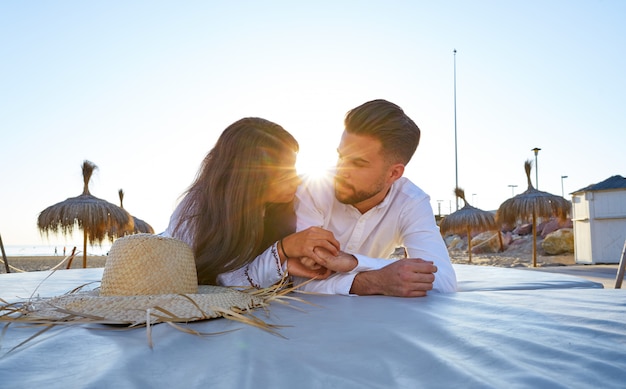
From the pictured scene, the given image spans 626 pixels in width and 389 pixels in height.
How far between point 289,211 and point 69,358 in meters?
1.46

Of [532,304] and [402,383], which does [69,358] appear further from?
[532,304]

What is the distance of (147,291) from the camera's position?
146cm

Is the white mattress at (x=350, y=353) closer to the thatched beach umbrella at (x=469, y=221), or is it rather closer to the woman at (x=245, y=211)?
the woman at (x=245, y=211)

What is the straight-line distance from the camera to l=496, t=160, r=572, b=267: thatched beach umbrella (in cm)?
1103

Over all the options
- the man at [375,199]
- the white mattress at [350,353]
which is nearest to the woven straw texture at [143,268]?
the white mattress at [350,353]

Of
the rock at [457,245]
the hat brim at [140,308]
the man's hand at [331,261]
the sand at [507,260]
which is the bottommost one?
the sand at [507,260]

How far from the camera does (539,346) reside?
0.86m

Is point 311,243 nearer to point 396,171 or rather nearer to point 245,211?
point 245,211

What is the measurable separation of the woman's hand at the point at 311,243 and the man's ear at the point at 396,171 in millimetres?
663

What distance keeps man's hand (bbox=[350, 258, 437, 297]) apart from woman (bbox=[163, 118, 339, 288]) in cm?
16

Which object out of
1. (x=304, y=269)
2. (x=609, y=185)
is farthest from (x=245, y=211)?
(x=609, y=185)

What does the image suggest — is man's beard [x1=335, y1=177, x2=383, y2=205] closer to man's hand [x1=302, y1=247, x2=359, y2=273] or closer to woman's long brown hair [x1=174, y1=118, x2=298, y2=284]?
woman's long brown hair [x1=174, y1=118, x2=298, y2=284]

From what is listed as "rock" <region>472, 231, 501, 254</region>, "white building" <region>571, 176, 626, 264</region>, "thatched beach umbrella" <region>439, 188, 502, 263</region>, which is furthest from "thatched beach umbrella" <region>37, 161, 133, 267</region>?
"rock" <region>472, 231, 501, 254</region>

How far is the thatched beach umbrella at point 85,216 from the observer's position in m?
7.98
